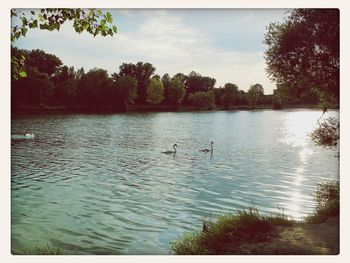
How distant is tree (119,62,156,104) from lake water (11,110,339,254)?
3987mm

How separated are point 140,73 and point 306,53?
6361mm

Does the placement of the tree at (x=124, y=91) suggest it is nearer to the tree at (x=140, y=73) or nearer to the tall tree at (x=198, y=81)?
the tree at (x=140, y=73)


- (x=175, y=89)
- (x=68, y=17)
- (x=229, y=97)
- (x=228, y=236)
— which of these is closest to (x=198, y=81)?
(x=175, y=89)

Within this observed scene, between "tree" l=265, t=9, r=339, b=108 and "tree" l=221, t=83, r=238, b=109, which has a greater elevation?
"tree" l=265, t=9, r=339, b=108

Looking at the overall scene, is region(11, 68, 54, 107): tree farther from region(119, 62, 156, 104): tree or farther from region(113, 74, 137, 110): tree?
region(119, 62, 156, 104): tree

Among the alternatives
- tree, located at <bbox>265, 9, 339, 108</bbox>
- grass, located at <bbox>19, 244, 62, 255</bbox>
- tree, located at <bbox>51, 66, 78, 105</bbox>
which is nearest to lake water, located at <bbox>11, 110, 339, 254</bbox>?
grass, located at <bbox>19, 244, 62, 255</bbox>

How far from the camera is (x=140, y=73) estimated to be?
1340 centimetres

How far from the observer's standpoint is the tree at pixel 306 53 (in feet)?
29.7

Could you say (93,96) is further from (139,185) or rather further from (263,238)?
(263,238)

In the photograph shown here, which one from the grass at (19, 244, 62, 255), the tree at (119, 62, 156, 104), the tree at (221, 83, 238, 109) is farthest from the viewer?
the tree at (221, 83, 238, 109)

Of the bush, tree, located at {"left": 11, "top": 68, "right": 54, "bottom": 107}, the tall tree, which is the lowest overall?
the bush

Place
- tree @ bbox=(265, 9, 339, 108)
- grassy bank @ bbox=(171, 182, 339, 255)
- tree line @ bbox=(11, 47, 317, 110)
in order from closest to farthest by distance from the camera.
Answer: grassy bank @ bbox=(171, 182, 339, 255) → tree @ bbox=(265, 9, 339, 108) → tree line @ bbox=(11, 47, 317, 110)

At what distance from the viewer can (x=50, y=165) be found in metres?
18.8

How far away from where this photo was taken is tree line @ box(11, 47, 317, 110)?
11.0m
